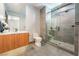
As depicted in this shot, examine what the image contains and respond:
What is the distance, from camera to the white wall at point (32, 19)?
7.43 ft

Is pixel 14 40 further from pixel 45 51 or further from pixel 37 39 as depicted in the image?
pixel 45 51

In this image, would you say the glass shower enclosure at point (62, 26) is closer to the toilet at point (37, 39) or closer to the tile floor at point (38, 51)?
the tile floor at point (38, 51)

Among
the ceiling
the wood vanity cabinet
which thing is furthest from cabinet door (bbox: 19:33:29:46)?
the ceiling

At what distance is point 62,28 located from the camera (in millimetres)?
2361

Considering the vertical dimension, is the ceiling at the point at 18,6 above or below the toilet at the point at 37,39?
above

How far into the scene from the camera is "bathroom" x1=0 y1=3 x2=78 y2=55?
2.22m

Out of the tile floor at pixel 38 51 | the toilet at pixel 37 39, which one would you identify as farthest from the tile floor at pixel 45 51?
the toilet at pixel 37 39

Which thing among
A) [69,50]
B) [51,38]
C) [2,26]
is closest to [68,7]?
[51,38]

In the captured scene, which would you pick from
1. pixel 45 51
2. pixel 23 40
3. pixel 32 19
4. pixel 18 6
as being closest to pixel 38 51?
pixel 45 51

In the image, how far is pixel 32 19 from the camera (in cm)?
229

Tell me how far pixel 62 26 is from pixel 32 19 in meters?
0.77

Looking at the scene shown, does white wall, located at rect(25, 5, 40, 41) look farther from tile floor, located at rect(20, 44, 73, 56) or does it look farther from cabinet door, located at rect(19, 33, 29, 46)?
tile floor, located at rect(20, 44, 73, 56)

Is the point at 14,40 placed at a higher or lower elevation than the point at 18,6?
lower

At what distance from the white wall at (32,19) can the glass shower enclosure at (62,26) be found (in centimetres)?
26
